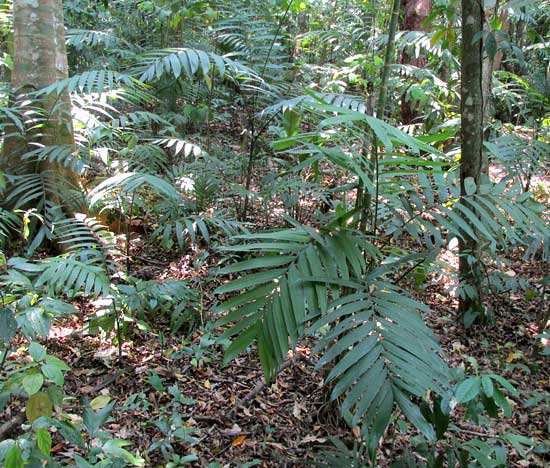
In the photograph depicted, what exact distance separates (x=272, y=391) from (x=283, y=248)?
1.29m

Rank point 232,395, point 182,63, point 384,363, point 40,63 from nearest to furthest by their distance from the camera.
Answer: point 384,363 < point 232,395 < point 182,63 < point 40,63

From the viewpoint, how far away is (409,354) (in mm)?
1428

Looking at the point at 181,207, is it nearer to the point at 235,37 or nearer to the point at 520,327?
the point at 235,37

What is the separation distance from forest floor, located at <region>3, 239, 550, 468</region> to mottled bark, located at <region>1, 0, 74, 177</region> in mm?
1296

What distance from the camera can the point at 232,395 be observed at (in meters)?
2.63

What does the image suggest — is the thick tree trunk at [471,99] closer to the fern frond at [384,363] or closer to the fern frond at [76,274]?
the fern frond at [384,363]

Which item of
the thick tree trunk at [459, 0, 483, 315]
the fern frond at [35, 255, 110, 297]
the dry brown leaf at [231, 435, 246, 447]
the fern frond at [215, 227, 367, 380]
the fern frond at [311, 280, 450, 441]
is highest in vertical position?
the thick tree trunk at [459, 0, 483, 315]

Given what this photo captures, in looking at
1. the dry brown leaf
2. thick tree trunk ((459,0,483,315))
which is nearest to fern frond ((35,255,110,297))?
the dry brown leaf

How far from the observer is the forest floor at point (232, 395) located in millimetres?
2250

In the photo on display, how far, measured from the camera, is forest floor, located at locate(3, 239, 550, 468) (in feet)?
7.38

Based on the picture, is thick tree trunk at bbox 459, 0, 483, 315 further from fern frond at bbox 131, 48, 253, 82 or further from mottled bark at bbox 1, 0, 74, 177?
mottled bark at bbox 1, 0, 74, 177

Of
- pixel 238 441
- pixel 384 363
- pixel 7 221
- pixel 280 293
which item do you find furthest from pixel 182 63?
pixel 384 363

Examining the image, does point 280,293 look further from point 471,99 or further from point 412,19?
point 412,19

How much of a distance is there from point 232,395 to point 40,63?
106 inches
